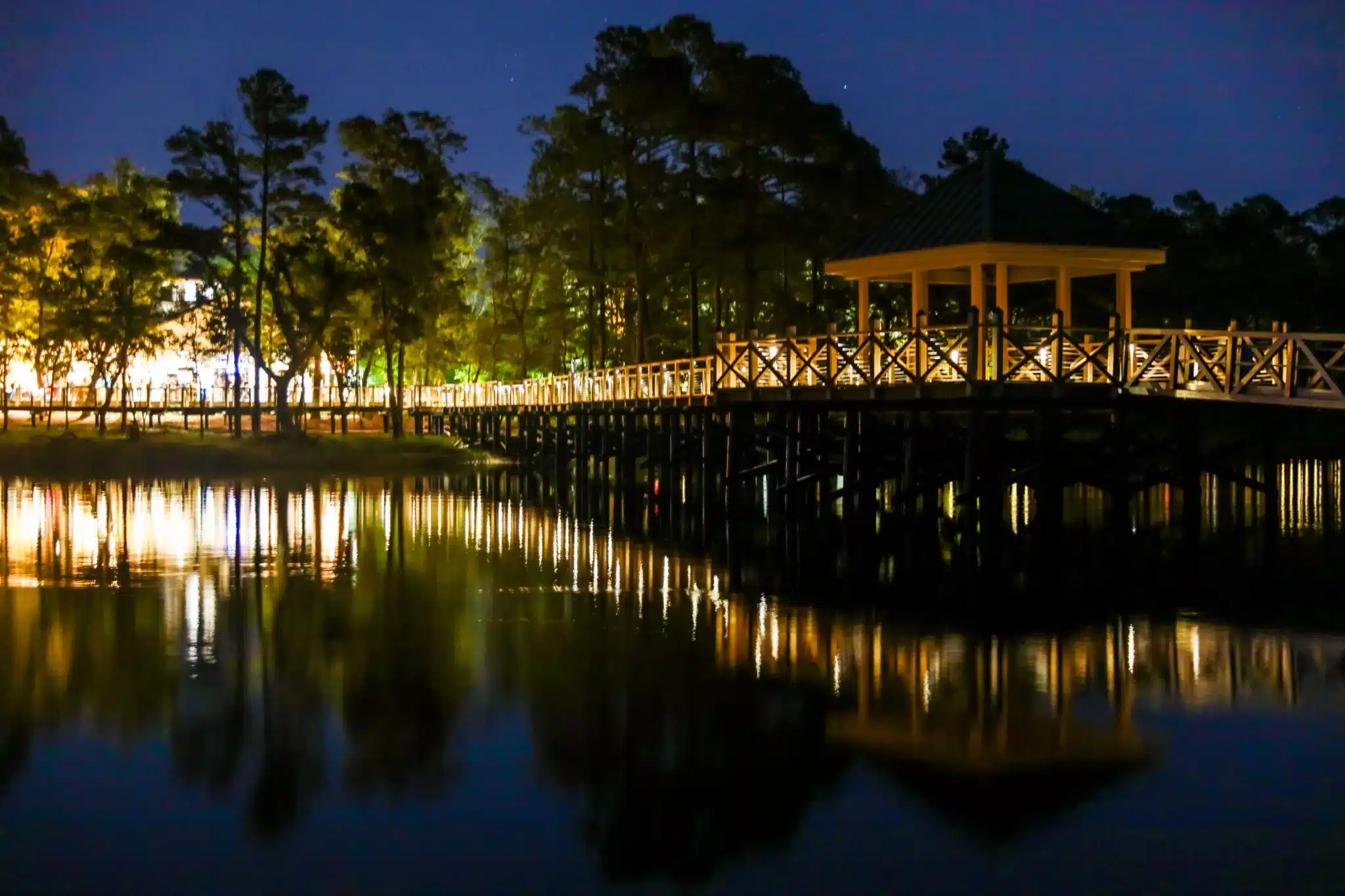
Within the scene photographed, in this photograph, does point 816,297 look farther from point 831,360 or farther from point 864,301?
point 831,360

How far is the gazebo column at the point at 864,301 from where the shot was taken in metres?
31.2

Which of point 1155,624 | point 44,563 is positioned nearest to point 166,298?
point 44,563

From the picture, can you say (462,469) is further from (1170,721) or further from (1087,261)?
(1170,721)

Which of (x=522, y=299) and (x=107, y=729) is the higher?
(x=522, y=299)

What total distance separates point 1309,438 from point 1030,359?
26000 millimetres

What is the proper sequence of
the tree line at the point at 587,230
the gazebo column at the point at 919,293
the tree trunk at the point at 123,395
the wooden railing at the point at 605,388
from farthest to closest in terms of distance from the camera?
the tree trunk at the point at 123,395 < the tree line at the point at 587,230 < the wooden railing at the point at 605,388 < the gazebo column at the point at 919,293

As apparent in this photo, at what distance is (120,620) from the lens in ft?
54.6

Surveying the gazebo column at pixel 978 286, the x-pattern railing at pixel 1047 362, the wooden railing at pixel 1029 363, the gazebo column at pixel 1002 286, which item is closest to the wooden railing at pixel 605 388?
the wooden railing at pixel 1029 363

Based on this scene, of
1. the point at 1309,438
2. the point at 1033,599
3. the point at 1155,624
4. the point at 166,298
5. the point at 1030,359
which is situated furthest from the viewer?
the point at 166,298

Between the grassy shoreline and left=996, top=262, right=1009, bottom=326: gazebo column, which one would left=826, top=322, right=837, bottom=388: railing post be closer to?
left=996, top=262, right=1009, bottom=326: gazebo column

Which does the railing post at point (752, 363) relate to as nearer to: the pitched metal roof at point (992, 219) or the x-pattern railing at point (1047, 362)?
the x-pattern railing at point (1047, 362)

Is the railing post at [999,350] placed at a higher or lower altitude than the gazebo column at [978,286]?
lower

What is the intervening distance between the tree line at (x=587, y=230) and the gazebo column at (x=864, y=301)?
13.3 m

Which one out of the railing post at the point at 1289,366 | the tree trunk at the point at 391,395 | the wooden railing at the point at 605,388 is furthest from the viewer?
the tree trunk at the point at 391,395
